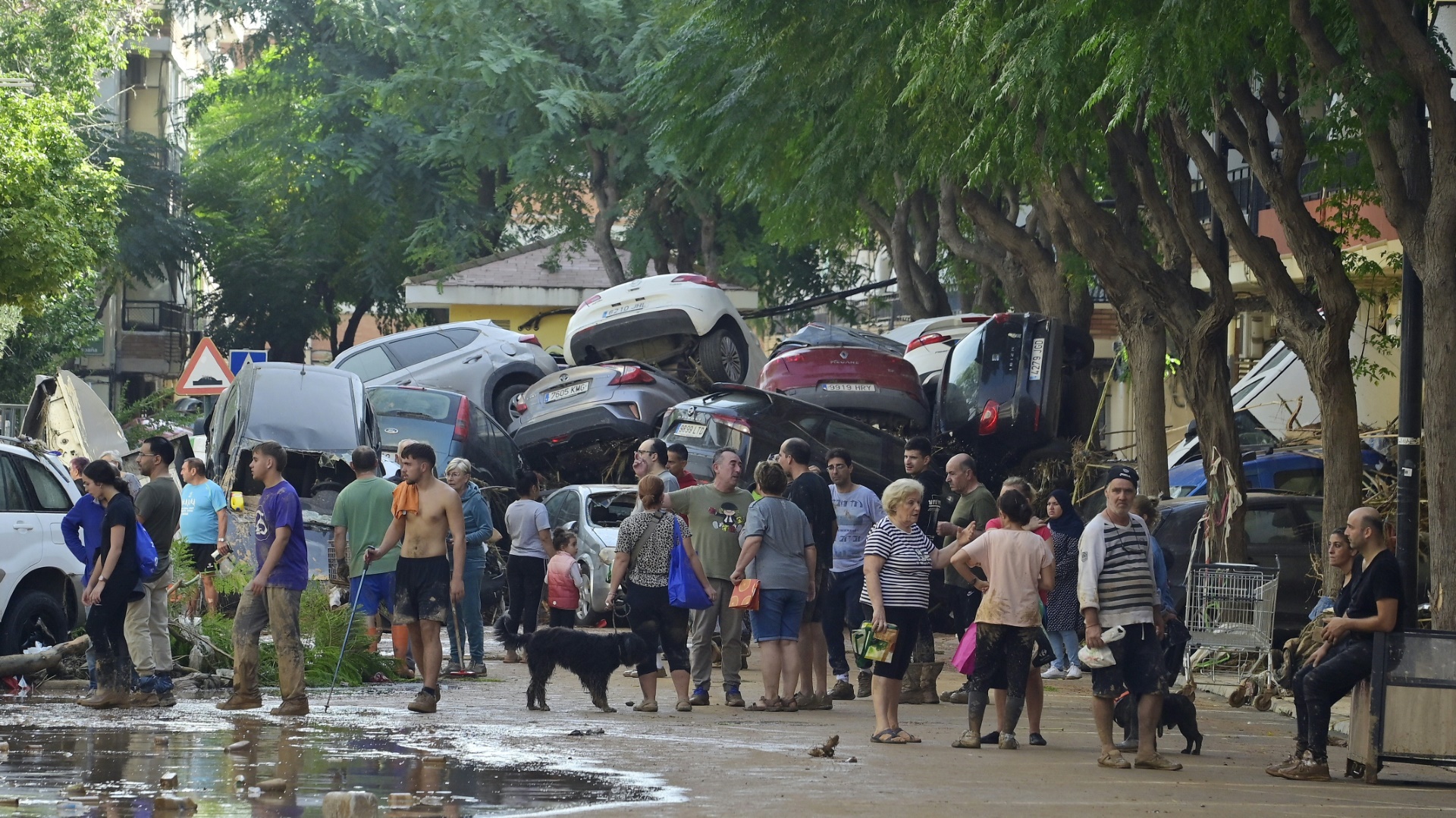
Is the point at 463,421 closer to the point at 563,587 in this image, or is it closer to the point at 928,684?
the point at 563,587

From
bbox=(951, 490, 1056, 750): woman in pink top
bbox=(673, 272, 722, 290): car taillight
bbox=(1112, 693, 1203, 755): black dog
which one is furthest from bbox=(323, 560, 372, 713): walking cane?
bbox=(673, 272, 722, 290): car taillight

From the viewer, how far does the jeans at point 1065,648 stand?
15.1 metres

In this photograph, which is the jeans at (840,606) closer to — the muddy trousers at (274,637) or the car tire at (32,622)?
the muddy trousers at (274,637)

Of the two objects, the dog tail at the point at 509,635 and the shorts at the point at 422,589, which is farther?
the dog tail at the point at 509,635

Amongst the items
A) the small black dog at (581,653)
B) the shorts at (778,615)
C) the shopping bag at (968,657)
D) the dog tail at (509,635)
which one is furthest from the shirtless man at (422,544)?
the shopping bag at (968,657)

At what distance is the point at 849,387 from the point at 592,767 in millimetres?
13273

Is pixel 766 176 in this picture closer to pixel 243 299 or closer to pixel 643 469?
pixel 643 469

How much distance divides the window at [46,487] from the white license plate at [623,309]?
42.4ft

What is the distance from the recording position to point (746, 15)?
2092cm

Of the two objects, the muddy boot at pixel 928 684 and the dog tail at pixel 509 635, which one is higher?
the dog tail at pixel 509 635

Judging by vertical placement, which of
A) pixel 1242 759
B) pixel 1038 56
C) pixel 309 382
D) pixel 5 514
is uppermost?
pixel 1038 56

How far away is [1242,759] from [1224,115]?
234 inches

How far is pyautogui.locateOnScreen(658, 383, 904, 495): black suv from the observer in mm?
19625

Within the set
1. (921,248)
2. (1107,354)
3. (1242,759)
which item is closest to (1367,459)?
(1242,759)
